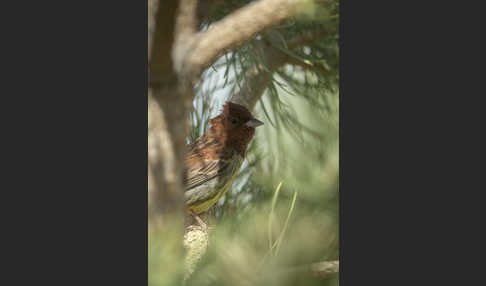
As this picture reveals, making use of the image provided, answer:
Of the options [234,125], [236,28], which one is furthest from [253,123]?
[236,28]

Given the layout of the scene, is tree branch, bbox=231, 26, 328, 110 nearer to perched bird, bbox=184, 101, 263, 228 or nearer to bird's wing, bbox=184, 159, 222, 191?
perched bird, bbox=184, 101, 263, 228

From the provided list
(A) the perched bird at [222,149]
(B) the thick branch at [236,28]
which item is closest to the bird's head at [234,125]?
(A) the perched bird at [222,149]

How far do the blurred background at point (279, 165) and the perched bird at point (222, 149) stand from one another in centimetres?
3

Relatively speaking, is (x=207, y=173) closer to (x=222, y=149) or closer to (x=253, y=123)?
(x=222, y=149)

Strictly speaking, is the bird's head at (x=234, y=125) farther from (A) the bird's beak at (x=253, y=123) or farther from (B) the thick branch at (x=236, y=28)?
(B) the thick branch at (x=236, y=28)

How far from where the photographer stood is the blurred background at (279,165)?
1508 millimetres

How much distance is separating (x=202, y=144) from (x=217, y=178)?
0.10 meters

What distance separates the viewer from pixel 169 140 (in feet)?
4.81

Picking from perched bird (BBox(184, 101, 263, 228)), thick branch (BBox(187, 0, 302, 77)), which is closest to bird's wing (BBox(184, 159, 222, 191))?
perched bird (BBox(184, 101, 263, 228))

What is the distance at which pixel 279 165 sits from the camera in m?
1.66

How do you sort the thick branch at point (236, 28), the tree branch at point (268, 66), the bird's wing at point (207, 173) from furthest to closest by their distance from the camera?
1. the tree branch at point (268, 66)
2. the bird's wing at point (207, 173)
3. the thick branch at point (236, 28)

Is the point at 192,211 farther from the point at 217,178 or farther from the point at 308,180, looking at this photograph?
the point at 308,180

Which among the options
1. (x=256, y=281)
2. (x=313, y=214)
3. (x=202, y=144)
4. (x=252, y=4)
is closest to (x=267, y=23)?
(x=252, y=4)

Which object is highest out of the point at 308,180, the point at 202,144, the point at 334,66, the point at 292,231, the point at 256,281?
the point at 334,66
